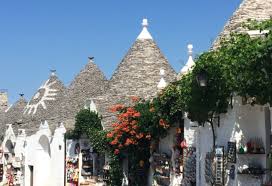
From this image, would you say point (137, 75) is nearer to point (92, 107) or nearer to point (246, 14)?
point (92, 107)

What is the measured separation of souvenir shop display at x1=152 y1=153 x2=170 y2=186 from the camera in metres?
19.9

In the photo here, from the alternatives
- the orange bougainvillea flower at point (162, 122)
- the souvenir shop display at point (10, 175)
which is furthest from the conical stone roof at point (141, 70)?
the souvenir shop display at point (10, 175)

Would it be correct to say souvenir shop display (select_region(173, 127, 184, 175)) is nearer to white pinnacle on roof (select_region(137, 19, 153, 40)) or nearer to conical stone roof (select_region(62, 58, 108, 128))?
white pinnacle on roof (select_region(137, 19, 153, 40))

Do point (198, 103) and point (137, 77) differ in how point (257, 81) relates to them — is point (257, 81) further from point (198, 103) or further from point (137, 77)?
point (137, 77)

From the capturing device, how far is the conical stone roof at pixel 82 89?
2992 centimetres

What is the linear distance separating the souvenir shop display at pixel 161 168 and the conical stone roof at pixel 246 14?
16.8ft

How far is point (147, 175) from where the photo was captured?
873 inches

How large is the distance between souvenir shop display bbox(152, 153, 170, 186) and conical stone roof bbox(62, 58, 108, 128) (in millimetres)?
9266

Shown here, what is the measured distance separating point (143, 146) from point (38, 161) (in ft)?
39.1

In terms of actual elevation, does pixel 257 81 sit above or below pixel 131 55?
below

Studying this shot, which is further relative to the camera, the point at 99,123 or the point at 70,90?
the point at 70,90

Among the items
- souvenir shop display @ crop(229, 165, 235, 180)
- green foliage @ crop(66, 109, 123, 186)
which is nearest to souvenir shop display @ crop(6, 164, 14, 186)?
green foliage @ crop(66, 109, 123, 186)

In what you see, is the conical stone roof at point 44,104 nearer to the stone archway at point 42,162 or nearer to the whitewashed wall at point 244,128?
the stone archway at point 42,162

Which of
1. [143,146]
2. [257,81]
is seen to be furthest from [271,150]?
[143,146]
